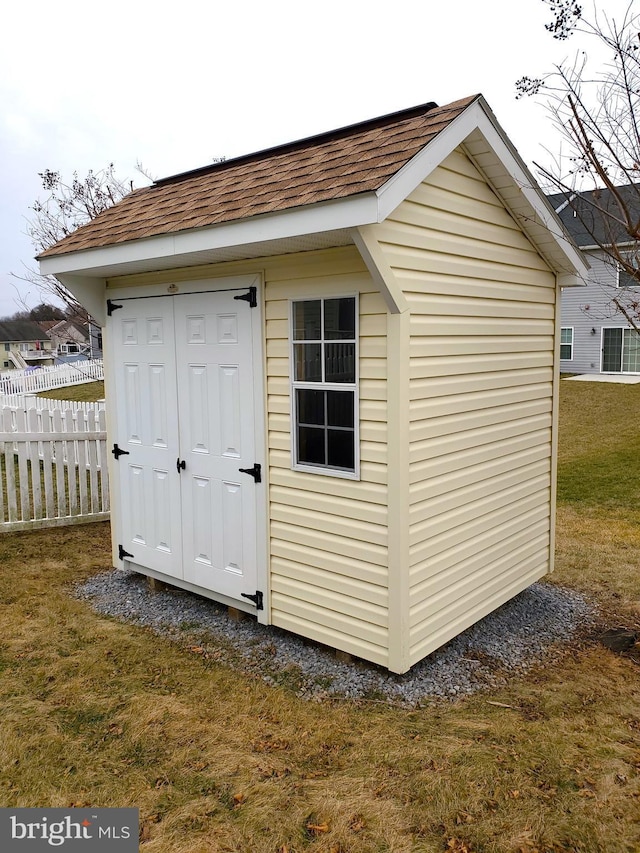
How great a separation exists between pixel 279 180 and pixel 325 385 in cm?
136

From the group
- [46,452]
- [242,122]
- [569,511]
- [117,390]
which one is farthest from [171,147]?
[569,511]

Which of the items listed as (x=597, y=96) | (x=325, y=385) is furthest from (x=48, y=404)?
(x=597, y=96)

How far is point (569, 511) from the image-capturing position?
8312 mm

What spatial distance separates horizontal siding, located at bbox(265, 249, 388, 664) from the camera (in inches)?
146

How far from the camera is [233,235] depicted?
3.73 m

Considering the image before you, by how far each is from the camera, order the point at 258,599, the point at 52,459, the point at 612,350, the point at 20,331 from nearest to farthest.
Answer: the point at 258,599, the point at 52,459, the point at 612,350, the point at 20,331

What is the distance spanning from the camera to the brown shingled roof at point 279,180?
338 cm

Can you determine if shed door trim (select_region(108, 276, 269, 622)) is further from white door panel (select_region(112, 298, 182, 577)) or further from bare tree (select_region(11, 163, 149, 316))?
bare tree (select_region(11, 163, 149, 316))

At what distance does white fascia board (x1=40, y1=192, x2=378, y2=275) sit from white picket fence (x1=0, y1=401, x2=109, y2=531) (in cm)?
297

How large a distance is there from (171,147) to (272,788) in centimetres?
1262

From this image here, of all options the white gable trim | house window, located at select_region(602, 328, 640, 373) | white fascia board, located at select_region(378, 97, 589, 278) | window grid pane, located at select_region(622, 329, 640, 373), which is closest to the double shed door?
the white gable trim

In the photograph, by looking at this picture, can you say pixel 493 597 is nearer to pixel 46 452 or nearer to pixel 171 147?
pixel 46 452

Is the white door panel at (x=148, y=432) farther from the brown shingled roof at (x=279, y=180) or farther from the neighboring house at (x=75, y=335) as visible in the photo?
the neighboring house at (x=75, y=335)

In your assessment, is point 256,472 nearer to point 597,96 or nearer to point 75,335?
point 597,96
